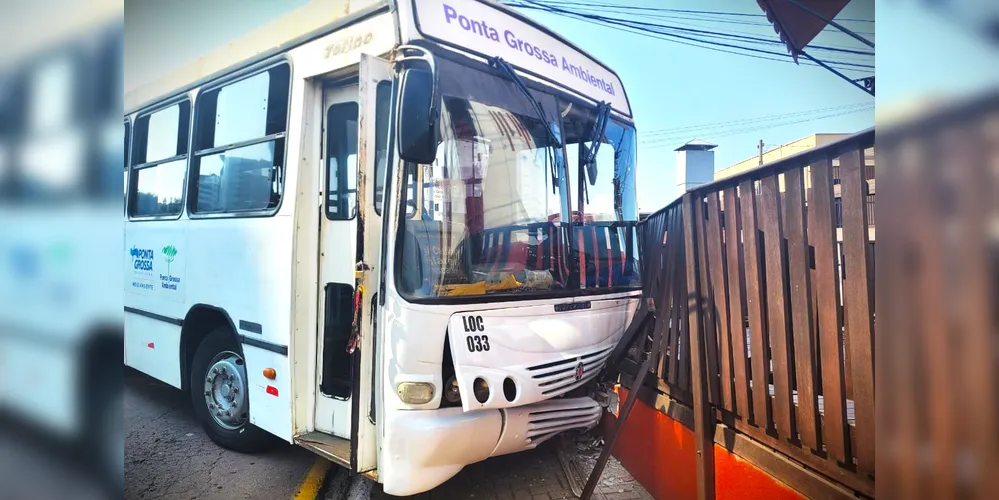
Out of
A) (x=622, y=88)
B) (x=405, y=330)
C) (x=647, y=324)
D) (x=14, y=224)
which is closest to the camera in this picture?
(x=14, y=224)

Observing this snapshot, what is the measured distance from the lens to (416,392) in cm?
307

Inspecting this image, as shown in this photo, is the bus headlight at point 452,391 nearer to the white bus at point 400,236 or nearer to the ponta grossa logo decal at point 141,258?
the white bus at point 400,236

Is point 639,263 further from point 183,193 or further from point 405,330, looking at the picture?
point 183,193

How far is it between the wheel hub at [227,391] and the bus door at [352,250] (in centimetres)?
99

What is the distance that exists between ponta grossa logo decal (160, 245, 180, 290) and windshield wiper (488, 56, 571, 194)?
344cm

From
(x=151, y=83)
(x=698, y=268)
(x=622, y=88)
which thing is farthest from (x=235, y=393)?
(x=622, y=88)

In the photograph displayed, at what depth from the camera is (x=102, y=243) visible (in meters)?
1.08

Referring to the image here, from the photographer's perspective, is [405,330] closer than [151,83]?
Yes

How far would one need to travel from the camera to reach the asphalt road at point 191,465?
12.5ft

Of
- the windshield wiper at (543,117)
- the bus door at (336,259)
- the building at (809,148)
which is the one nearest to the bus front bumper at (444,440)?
the bus door at (336,259)

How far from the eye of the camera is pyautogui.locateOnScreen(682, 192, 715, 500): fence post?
9.82 feet

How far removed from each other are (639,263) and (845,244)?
7.68 feet

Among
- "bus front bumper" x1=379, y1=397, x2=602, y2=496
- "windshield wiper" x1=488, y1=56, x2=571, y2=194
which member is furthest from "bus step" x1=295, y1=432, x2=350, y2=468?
"windshield wiper" x1=488, y1=56, x2=571, y2=194

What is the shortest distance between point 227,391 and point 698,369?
3.61m
